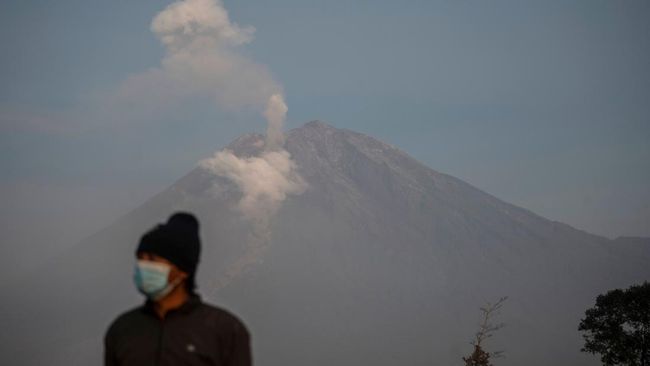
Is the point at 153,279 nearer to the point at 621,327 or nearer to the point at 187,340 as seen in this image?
the point at 187,340

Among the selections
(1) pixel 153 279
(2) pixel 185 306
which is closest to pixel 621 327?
(2) pixel 185 306

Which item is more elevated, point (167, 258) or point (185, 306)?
point (167, 258)

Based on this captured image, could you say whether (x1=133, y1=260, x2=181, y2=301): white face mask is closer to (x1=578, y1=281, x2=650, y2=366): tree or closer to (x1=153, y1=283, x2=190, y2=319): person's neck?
(x1=153, y1=283, x2=190, y2=319): person's neck

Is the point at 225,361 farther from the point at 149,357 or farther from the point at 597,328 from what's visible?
the point at 597,328

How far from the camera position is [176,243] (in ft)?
11.0

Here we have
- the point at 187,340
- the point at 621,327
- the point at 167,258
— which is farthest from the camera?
the point at 621,327

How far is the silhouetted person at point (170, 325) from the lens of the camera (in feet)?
10.5

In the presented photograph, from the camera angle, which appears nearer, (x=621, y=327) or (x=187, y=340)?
(x=187, y=340)

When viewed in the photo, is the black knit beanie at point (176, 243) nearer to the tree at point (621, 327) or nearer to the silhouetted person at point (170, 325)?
the silhouetted person at point (170, 325)

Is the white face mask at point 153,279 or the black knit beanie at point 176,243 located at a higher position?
the black knit beanie at point 176,243

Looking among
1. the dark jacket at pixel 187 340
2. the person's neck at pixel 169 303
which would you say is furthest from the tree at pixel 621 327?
the person's neck at pixel 169 303

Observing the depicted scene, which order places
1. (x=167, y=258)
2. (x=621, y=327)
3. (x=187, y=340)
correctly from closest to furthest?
(x=187, y=340) < (x=167, y=258) < (x=621, y=327)

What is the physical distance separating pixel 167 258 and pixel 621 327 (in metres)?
32.5

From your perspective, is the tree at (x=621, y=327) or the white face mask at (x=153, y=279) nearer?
the white face mask at (x=153, y=279)
